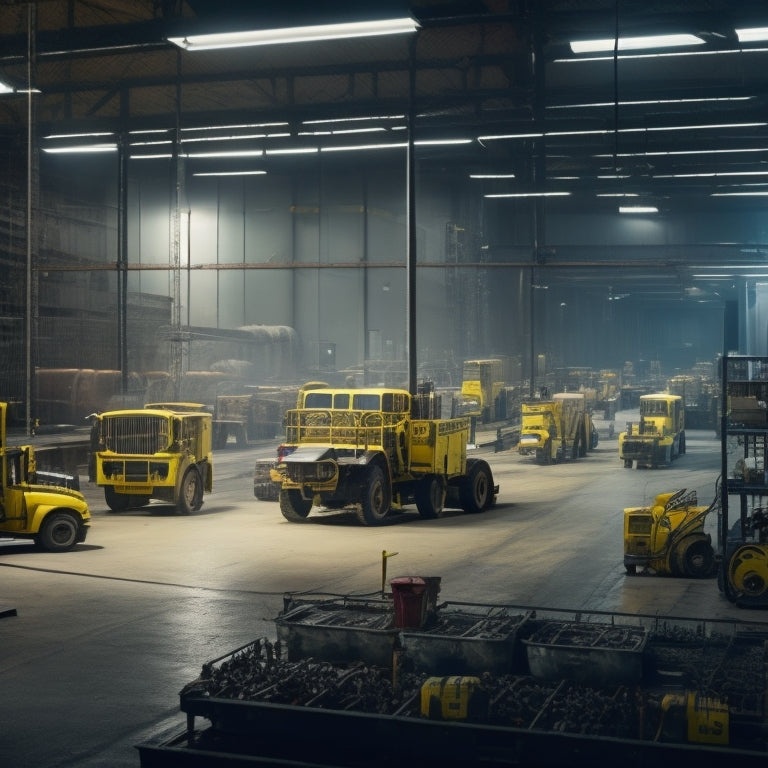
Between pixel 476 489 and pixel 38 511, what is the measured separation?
8714 millimetres

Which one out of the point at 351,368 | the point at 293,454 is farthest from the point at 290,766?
the point at 351,368

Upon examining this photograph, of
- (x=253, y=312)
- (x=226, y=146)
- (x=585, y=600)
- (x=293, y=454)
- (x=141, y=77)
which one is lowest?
(x=585, y=600)

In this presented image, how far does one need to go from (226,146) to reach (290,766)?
30.1 metres

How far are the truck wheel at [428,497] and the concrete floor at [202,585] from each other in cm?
31

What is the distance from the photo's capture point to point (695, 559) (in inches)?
578

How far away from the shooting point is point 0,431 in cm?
1537

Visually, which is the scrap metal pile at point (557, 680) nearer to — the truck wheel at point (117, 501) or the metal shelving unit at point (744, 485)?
the metal shelving unit at point (744, 485)

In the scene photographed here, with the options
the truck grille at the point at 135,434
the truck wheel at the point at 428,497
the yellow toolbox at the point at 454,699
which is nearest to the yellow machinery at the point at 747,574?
the yellow toolbox at the point at 454,699

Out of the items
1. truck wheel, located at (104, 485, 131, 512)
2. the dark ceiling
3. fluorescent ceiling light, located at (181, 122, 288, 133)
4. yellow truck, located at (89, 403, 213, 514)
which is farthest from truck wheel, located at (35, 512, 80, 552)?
fluorescent ceiling light, located at (181, 122, 288, 133)

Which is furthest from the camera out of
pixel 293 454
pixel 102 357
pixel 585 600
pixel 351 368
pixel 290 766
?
pixel 351 368

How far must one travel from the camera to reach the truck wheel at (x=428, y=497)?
20.6 meters

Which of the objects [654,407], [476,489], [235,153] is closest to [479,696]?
[476,489]

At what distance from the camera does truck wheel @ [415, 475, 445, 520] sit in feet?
67.6

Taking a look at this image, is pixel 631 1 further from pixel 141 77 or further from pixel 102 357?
A: pixel 102 357
